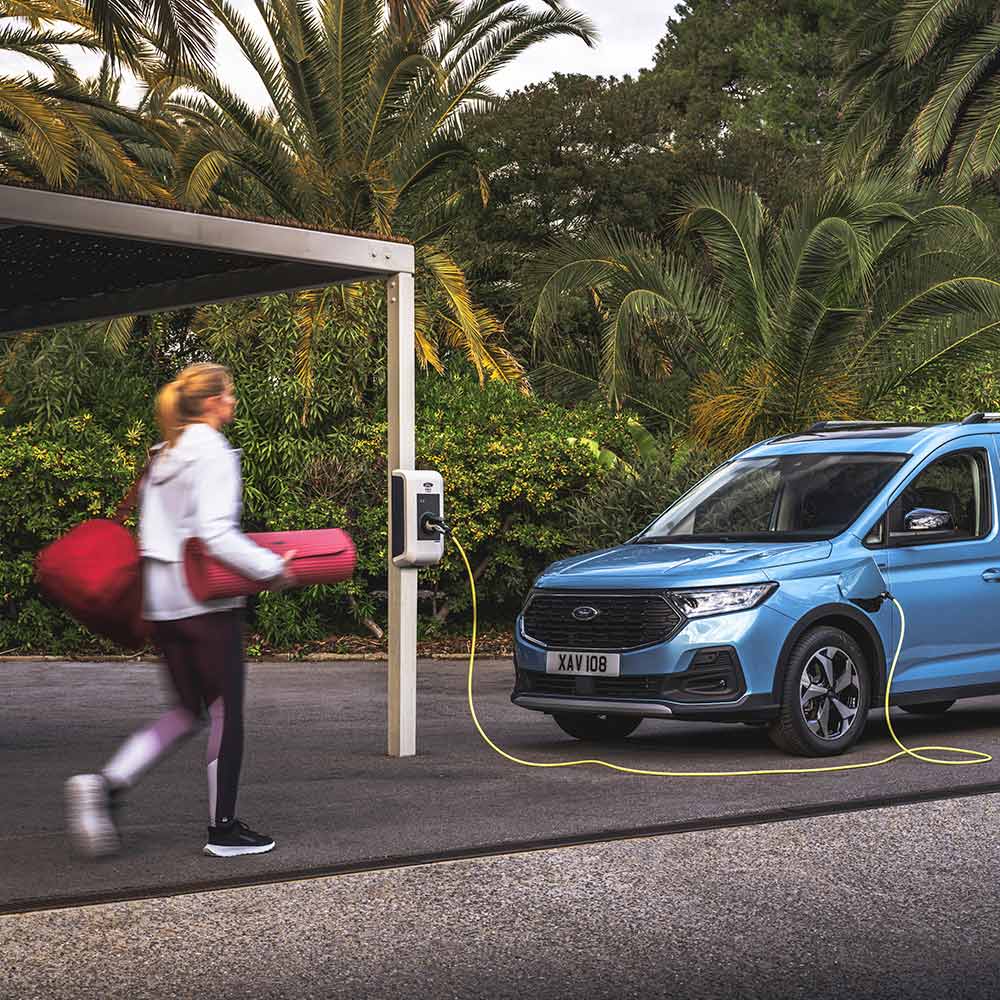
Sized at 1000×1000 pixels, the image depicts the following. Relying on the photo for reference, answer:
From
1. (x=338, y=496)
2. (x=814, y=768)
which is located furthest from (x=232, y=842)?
(x=338, y=496)

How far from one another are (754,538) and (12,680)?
751 centimetres

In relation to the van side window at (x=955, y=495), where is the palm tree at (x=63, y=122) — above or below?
above

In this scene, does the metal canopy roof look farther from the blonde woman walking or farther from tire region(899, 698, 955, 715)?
tire region(899, 698, 955, 715)

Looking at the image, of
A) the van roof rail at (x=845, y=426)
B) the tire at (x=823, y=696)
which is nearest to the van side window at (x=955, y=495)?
the van roof rail at (x=845, y=426)

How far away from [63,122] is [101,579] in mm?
13258

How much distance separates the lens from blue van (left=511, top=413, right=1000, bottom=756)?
9461 millimetres

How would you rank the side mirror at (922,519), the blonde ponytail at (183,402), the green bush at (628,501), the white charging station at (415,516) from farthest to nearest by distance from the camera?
the green bush at (628,501), the side mirror at (922,519), the white charging station at (415,516), the blonde ponytail at (183,402)

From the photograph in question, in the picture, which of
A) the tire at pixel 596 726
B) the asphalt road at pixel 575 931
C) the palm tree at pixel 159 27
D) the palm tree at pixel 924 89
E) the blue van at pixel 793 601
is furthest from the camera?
the palm tree at pixel 924 89

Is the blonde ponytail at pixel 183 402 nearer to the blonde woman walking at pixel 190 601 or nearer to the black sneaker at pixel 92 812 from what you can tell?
the blonde woman walking at pixel 190 601

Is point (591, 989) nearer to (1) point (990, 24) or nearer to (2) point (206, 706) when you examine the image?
(2) point (206, 706)

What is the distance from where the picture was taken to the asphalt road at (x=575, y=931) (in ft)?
16.9

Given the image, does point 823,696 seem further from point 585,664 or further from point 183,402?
point 183,402

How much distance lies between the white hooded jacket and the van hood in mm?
3329

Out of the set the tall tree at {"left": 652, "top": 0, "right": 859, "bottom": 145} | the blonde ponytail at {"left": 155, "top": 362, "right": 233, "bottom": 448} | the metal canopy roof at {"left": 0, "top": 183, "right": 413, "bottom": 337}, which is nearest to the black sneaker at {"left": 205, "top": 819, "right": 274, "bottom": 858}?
the blonde ponytail at {"left": 155, "top": 362, "right": 233, "bottom": 448}
